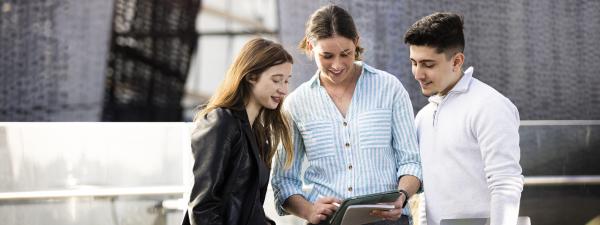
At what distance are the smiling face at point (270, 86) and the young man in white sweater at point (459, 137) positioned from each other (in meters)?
0.43

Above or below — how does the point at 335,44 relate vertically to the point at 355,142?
above

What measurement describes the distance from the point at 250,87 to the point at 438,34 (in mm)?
575

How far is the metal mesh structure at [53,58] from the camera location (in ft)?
14.7

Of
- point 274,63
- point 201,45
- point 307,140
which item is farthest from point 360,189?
point 201,45

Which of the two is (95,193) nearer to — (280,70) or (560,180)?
(280,70)

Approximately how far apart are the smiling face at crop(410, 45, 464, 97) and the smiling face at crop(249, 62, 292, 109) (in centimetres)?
42

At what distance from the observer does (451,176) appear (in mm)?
2561

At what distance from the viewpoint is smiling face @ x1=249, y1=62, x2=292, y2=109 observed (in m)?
2.38

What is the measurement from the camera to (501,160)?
242 cm

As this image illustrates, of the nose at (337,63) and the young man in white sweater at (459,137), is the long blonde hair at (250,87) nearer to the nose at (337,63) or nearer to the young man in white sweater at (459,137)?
the nose at (337,63)

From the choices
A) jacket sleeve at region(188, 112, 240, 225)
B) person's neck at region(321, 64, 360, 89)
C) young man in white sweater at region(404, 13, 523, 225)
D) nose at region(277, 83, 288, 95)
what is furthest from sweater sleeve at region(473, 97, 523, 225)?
jacket sleeve at region(188, 112, 240, 225)

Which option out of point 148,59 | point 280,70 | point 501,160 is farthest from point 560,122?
point 280,70

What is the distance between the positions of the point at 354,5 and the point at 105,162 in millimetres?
1466

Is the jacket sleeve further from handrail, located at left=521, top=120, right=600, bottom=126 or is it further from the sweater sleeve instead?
handrail, located at left=521, top=120, right=600, bottom=126
